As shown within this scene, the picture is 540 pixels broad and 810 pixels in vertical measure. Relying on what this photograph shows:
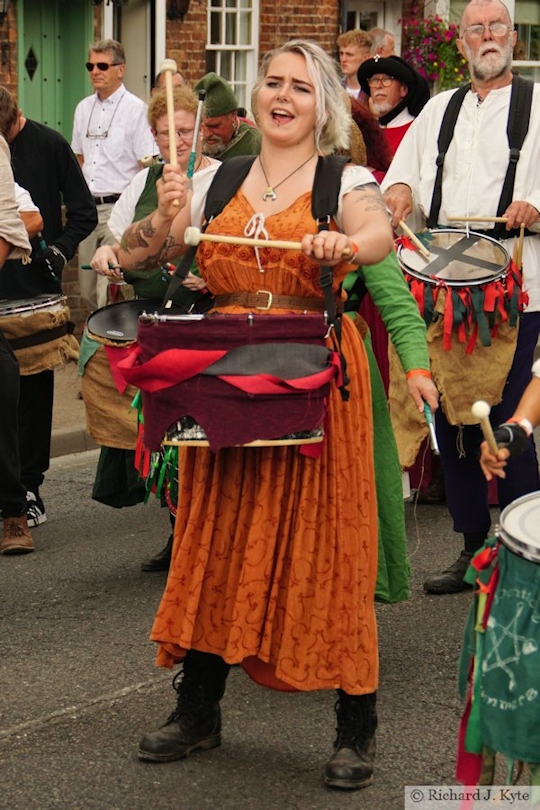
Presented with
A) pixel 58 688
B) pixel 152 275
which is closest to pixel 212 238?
pixel 58 688

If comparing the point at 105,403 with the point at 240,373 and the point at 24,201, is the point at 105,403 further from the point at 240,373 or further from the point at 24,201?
the point at 240,373

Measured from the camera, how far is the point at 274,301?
425 cm

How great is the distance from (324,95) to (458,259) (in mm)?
2031

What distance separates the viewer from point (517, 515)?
345 centimetres

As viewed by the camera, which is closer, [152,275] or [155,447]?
[155,447]

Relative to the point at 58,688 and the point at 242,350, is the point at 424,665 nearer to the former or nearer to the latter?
the point at 58,688

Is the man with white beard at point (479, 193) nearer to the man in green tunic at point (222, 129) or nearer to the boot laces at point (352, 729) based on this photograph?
the man in green tunic at point (222, 129)

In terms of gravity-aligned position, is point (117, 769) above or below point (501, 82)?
below

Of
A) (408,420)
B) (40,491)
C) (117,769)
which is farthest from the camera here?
(40,491)

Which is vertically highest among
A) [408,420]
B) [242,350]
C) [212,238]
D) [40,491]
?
[212,238]

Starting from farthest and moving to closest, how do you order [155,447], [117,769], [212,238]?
[117,769]
[155,447]
[212,238]

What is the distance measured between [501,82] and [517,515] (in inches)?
128

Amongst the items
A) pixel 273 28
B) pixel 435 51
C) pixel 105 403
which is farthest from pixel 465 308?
pixel 435 51

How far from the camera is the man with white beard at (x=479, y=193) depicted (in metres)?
6.14
